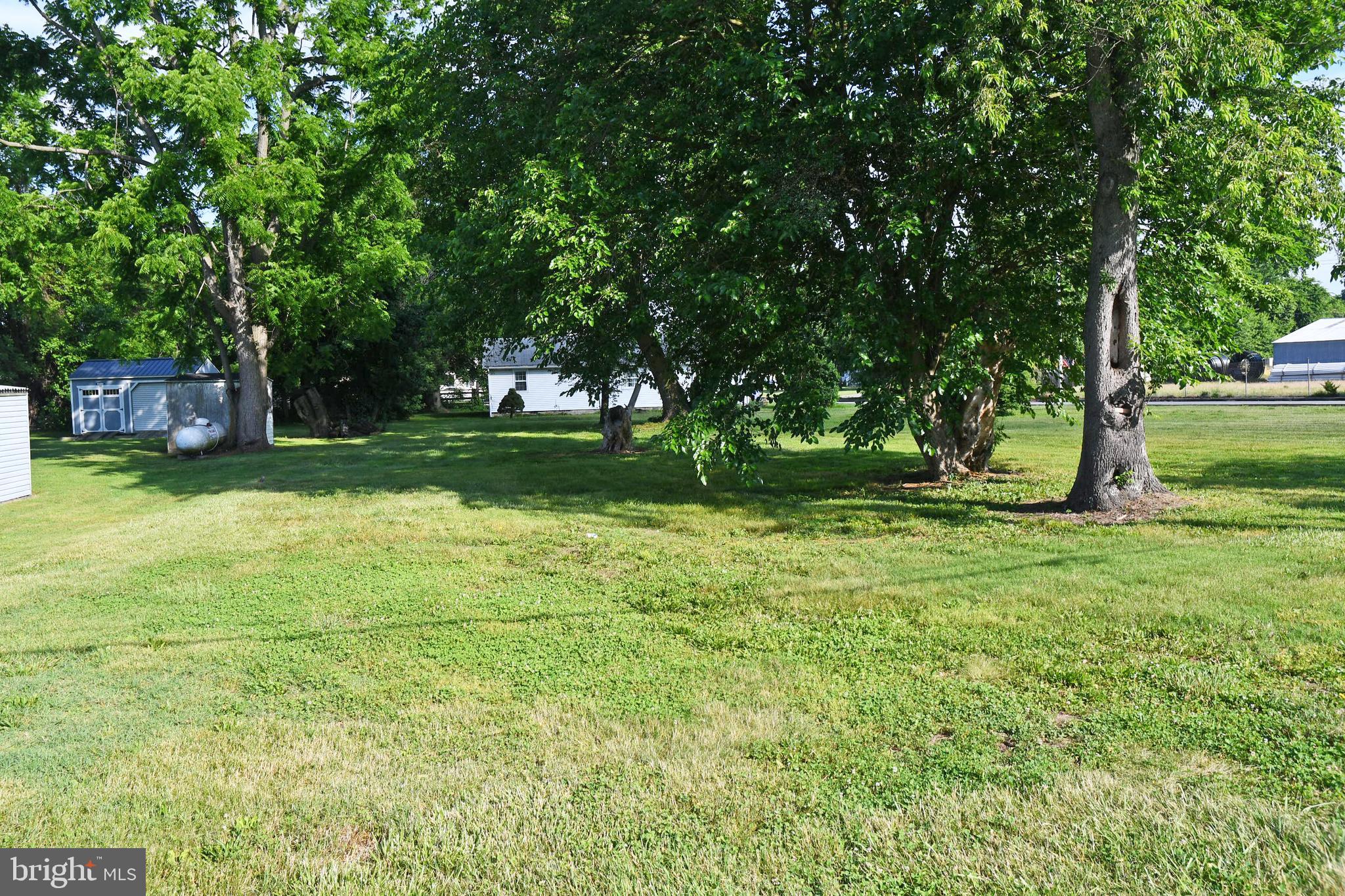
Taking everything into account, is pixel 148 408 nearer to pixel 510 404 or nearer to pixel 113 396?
pixel 113 396

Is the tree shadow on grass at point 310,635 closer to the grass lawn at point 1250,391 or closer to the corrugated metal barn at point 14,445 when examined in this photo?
the corrugated metal barn at point 14,445

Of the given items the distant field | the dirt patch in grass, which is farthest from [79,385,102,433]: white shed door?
the distant field

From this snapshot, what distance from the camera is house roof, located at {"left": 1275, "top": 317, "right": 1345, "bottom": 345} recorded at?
61.5 metres

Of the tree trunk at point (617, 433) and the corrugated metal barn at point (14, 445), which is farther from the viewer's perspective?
the tree trunk at point (617, 433)

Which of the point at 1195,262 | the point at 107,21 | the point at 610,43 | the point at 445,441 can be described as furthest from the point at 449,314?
the point at 1195,262

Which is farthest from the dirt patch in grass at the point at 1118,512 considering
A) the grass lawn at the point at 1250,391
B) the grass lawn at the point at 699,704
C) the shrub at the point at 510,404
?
the shrub at the point at 510,404

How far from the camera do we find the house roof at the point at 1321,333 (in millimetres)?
61469

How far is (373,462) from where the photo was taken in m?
Answer: 20.0

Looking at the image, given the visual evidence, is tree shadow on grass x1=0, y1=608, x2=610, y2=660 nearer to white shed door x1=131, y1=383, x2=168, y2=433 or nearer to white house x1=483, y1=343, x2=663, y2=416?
white shed door x1=131, y1=383, x2=168, y2=433

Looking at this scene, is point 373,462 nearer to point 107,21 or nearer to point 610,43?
point 610,43

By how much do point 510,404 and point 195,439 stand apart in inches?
845

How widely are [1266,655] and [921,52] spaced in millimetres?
7279

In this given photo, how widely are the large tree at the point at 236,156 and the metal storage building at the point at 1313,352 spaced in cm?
5903

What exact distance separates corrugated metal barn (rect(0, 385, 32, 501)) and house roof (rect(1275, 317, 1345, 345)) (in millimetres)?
70482
